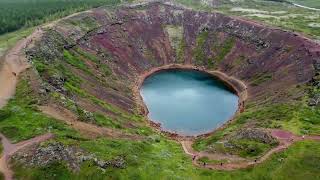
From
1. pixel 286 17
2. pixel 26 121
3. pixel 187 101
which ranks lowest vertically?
pixel 26 121

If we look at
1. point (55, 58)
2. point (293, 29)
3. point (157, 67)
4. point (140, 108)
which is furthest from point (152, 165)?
point (293, 29)

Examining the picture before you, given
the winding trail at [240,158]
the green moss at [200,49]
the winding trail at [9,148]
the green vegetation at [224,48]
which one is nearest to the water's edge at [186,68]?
the green moss at [200,49]

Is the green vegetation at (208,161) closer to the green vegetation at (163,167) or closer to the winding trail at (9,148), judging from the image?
the green vegetation at (163,167)

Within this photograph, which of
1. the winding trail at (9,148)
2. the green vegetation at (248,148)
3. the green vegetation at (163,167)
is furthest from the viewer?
the green vegetation at (248,148)

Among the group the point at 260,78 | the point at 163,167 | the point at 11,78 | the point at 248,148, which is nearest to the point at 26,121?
the point at 11,78

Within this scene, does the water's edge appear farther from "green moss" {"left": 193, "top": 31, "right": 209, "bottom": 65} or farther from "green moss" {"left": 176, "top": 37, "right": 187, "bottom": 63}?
"green moss" {"left": 193, "top": 31, "right": 209, "bottom": 65}

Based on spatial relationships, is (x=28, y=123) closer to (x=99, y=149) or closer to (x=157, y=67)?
(x=99, y=149)

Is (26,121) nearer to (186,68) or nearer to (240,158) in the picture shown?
(240,158)

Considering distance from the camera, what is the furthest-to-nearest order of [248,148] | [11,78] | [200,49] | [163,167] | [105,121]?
[200,49], [11,78], [105,121], [248,148], [163,167]

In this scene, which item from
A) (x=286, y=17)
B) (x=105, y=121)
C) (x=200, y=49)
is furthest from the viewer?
(x=286, y=17)
